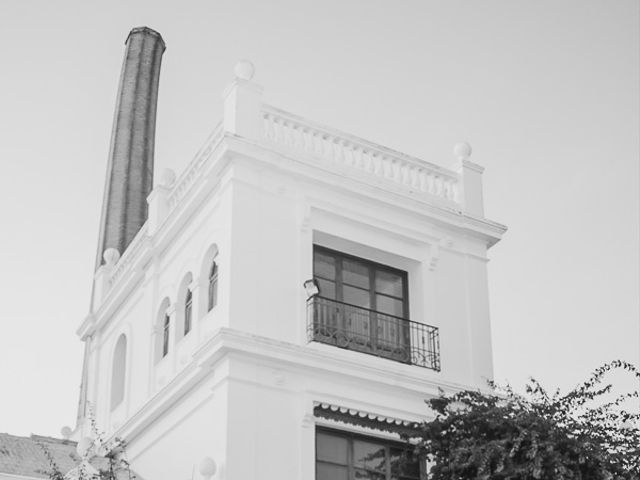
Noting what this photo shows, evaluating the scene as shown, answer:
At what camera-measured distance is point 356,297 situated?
19.4 m

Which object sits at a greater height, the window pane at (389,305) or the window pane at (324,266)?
the window pane at (324,266)

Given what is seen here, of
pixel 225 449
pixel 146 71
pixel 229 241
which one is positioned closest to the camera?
pixel 225 449

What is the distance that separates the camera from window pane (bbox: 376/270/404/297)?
19.9 m

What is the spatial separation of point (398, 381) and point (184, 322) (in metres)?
3.94

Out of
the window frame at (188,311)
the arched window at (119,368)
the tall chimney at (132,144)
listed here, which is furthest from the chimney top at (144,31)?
the window frame at (188,311)

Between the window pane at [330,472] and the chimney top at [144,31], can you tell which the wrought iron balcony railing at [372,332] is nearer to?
the window pane at [330,472]

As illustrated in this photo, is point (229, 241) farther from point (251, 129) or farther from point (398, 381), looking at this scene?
point (398, 381)

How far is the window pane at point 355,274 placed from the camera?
19531 mm

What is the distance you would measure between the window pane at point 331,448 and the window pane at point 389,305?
2.57m

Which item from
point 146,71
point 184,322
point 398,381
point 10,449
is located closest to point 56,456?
point 10,449

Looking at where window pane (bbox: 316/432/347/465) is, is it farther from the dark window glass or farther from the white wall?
the white wall

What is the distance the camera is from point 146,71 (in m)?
32.5

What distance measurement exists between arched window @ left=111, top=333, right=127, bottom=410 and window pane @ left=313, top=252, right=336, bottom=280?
5.31m

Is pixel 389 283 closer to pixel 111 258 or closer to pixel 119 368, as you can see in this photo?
pixel 119 368
